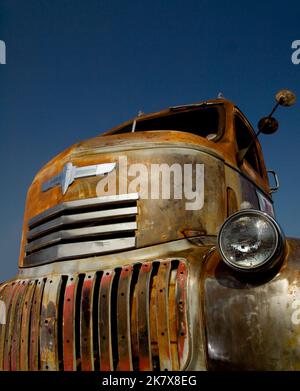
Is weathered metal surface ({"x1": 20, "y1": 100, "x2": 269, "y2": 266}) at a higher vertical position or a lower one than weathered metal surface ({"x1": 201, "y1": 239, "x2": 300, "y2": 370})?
higher

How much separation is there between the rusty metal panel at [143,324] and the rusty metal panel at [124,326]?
6 centimetres

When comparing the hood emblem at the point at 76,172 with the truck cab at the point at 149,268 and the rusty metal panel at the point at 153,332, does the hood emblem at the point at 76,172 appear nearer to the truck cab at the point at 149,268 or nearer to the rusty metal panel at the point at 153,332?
the truck cab at the point at 149,268

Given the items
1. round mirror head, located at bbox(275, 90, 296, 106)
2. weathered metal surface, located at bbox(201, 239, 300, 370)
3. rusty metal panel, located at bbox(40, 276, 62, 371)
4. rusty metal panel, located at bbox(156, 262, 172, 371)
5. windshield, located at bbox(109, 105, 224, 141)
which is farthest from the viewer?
windshield, located at bbox(109, 105, 224, 141)

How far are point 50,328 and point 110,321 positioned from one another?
440mm

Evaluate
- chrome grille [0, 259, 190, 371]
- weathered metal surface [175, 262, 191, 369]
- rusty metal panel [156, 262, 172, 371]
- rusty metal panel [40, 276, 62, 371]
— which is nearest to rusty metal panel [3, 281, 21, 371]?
chrome grille [0, 259, 190, 371]

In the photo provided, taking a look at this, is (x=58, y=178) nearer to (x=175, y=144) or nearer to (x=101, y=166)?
(x=101, y=166)

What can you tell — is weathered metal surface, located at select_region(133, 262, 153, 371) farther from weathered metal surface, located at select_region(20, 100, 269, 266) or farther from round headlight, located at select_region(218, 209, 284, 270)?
round headlight, located at select_region(218, 209, 284, 270)

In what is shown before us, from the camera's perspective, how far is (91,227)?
116 inches

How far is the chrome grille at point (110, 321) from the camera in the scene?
8.00 ft

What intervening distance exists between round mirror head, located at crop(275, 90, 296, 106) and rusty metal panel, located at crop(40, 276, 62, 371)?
2115mm

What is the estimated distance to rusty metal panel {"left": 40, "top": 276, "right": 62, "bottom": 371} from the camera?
2703mm

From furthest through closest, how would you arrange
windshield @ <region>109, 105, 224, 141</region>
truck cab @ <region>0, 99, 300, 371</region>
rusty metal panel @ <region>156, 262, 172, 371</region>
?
windshield @ <region>109, 105, 224, 141</region>, rusty metal panel @ <region>156, 262, 172, 371</region>, truck cab @ <region>0, 99, 300, 371</region>
